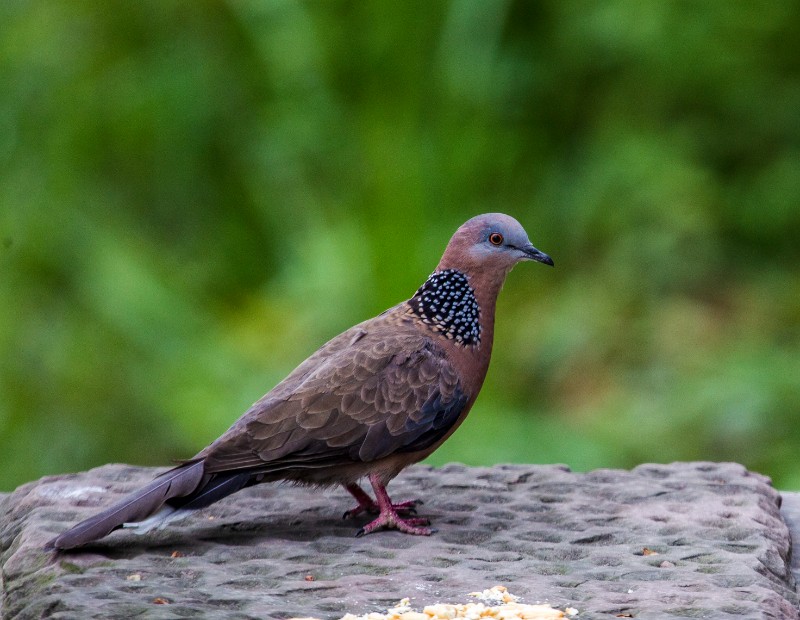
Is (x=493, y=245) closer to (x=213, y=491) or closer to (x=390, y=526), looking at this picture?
(x=390, y=526)

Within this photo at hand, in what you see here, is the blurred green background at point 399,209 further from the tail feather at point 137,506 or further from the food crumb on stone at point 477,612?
the food crumb on stone at point 477,612

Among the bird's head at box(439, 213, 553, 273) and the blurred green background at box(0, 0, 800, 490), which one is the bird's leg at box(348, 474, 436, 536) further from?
the blurred green background at box(0, 0, 800, 490)

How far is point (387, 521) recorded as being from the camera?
162 inches

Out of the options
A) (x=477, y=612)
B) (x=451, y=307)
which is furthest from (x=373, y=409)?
(x=477, y=612)

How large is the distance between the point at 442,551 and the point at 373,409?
0.53 m

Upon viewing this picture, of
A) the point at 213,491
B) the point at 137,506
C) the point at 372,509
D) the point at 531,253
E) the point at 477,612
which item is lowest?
the point at 477,612

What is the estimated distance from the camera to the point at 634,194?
725 centimetres

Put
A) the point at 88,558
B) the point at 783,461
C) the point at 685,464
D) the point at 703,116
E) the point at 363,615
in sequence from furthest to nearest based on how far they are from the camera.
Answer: the point at 703,116 → the point at 783,461 → the point at 685,464 → the point at 88,558 → the point at 363,615

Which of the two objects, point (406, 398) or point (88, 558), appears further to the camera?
point (406, 398)

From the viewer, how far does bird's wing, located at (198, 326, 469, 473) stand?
13.2 ft

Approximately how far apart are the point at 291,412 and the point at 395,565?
25.3 inches

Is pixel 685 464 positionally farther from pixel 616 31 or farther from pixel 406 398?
pixel 616 31

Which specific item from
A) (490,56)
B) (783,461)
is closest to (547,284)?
(490,56)

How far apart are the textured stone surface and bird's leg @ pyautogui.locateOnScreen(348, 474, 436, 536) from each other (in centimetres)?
4
